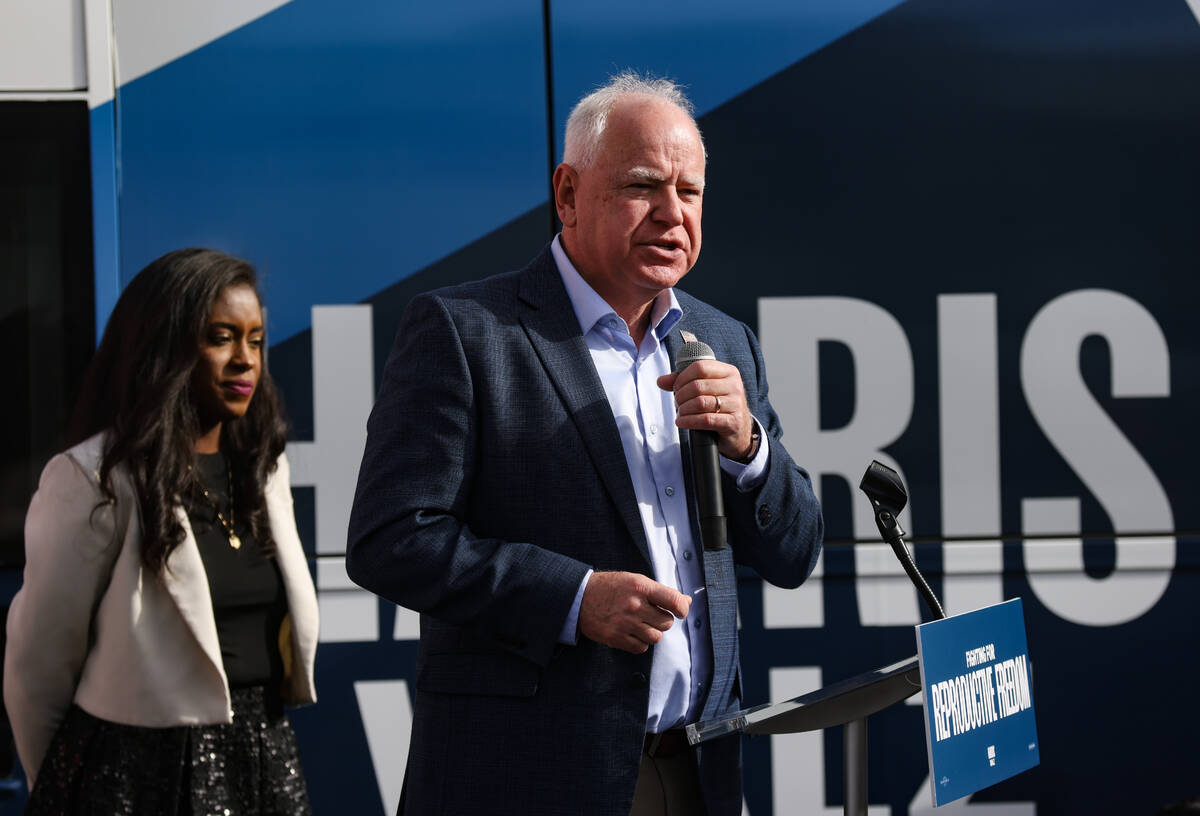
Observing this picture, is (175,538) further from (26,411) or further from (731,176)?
(731,176)

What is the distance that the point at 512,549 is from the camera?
1618mm

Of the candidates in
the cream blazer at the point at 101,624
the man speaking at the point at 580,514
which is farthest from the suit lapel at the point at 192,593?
the man speaking at the point at 580,514

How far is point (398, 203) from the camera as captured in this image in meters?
2.76

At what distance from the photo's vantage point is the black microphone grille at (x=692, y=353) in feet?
5.32

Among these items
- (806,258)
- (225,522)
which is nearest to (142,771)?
(225,522)

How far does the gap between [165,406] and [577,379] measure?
1.02 meters

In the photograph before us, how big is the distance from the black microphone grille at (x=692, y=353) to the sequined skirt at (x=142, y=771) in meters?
1.26

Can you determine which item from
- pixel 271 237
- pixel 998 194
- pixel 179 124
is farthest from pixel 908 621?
pixel 179 124

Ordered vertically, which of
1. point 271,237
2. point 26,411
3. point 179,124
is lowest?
point 26,411

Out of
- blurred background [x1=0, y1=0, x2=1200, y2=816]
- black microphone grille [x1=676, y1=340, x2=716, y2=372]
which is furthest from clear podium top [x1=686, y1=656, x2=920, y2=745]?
blurred background [x1=0, y1=0, x2=1200, y2=816]

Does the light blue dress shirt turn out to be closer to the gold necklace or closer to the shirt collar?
the shirt collar

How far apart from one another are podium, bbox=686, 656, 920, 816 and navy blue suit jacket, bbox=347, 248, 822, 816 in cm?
20

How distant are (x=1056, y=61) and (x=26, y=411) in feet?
8.52

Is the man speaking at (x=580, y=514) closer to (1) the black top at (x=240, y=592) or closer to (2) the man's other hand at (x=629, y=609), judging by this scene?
(2) the man's other hand at (x=629, y=609)
